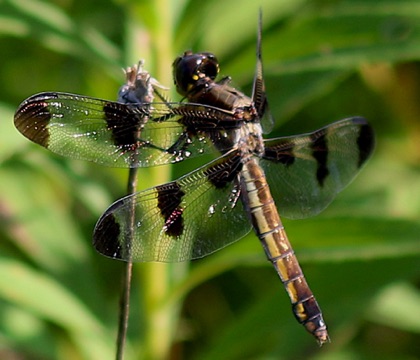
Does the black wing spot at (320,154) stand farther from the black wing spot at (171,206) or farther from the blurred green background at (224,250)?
the black wing spot at (171,206)

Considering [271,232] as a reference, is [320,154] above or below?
above

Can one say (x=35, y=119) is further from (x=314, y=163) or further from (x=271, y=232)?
(x=314, y=163)

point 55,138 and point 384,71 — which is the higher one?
point 384,71

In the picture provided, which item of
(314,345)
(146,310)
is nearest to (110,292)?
(146,310)

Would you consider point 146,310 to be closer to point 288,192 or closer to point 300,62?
point 288,192

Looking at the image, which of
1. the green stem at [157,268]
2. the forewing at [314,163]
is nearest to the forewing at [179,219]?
the forewing at [314,163]

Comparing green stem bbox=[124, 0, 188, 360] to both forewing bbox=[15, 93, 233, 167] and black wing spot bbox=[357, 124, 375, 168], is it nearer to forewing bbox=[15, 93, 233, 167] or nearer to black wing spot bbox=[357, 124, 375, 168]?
forewing bbox=[15, 93, 233, 167]

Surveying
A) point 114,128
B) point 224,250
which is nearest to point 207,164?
point 114,128
